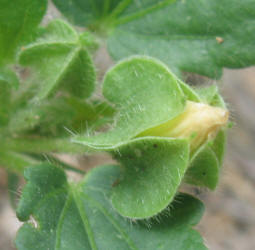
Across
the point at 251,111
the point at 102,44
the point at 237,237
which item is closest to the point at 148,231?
the point at 102,44

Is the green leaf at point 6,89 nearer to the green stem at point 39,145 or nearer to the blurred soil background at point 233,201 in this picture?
the green stem at point 39,145

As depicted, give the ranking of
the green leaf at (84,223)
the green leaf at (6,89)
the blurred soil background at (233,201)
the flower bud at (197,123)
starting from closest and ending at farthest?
the flower bud at (197,123) → the green leaf at (84,223) → the green leaf at (6,89) → the blurred soil background at (233,201)

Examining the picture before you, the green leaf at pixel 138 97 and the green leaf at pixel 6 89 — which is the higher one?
the green leaf at pixel 6 89

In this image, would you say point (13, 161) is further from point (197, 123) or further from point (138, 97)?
point (197, 123)

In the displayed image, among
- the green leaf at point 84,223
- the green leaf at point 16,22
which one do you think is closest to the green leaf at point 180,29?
the green leaf at point 16,22

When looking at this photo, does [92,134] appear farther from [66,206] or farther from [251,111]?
[251,111]

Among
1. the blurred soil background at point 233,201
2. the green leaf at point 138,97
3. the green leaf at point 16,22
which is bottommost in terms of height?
the blurred soil background at point 233,201

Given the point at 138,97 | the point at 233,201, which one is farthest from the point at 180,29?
the point at 233,201
